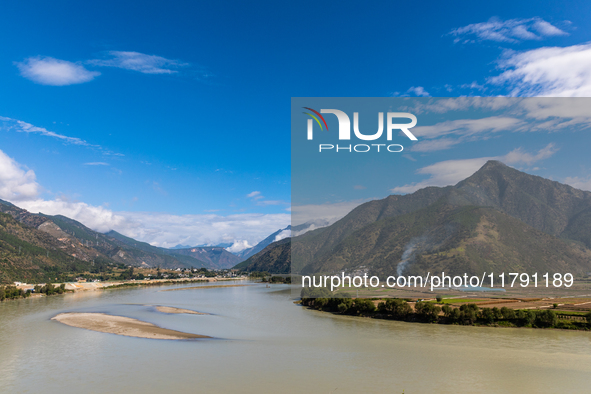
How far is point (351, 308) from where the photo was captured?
6100 cm

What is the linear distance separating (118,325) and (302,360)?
3129 cm

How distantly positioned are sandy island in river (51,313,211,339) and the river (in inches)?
Answer: 82.0

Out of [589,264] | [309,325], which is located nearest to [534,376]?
[309,325]

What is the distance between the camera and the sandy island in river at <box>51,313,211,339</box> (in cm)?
4227

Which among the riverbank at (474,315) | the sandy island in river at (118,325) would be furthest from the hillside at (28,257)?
the riverbank at (474,315)

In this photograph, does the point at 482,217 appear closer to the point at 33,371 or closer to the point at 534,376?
the point at 534,376

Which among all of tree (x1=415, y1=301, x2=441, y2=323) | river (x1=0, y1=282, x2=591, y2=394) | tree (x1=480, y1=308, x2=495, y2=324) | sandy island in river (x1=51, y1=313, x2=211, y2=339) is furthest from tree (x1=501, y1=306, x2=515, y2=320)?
sandy island in river (x1=51, y1=313, x2=211, y2=339)

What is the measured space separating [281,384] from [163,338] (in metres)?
21.5

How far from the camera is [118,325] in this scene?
1940 inches

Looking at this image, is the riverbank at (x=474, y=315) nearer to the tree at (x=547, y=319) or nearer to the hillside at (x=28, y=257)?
the tree at (x=547, y=319)

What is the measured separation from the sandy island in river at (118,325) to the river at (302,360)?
208cm

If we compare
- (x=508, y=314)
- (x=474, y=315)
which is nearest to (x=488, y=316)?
(x=474, y=315)

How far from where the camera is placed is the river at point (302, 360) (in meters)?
24.0

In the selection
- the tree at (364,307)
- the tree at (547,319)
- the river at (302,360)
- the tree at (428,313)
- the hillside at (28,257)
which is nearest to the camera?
the river at (302,360)
